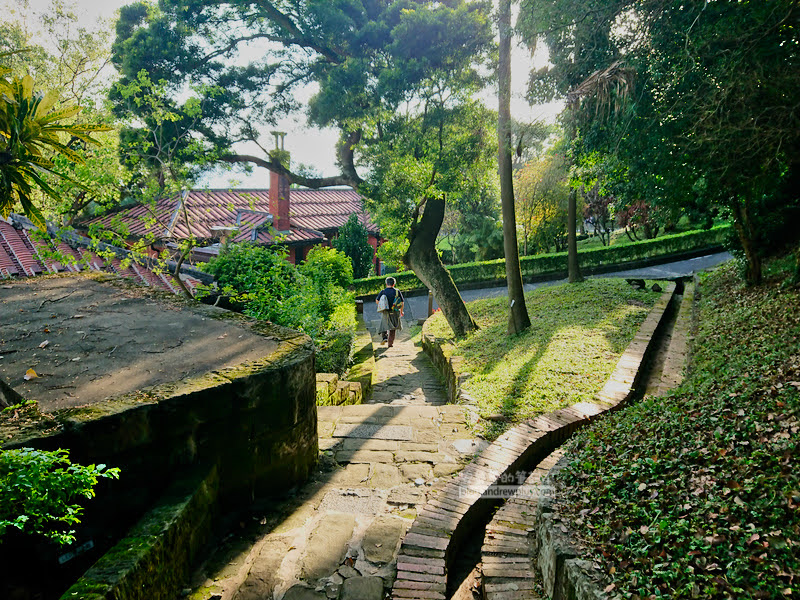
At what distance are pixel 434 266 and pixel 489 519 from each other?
8451 mm

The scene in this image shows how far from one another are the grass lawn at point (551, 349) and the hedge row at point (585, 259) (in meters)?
9.27

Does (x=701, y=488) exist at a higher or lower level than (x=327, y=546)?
higher

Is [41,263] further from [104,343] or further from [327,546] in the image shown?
[327,546]

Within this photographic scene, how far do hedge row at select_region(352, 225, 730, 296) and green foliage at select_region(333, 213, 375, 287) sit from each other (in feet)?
3.10

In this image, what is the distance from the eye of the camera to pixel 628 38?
654cm

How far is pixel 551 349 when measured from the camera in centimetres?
822

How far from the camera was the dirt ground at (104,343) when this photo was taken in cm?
346

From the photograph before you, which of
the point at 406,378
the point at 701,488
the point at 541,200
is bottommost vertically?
the point at 406,378

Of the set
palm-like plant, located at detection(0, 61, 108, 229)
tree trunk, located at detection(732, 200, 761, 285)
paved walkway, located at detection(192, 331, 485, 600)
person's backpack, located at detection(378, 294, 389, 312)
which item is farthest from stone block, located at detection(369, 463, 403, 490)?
tree trunk, located at detection(732, 200, 761, 285)

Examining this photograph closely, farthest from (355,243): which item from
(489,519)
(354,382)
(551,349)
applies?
(489,519)

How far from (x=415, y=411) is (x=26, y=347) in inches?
159

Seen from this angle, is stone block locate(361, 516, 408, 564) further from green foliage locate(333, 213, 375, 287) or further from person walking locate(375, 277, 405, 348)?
green foliage locate(333, 213, 375, 287)

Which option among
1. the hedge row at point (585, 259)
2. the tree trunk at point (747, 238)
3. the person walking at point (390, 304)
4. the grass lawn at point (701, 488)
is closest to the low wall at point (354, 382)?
the person walking at point (390, 304)

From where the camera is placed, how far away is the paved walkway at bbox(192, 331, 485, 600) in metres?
2.99
